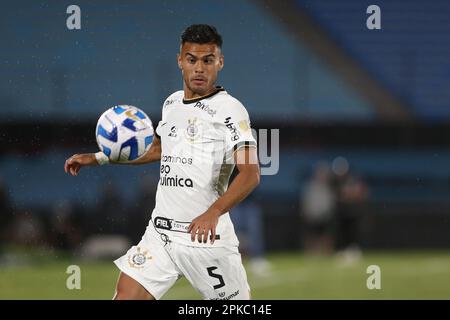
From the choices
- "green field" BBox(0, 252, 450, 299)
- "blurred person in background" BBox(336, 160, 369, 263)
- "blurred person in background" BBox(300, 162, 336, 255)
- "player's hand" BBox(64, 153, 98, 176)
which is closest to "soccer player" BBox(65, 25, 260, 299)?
"player's hand" BBox(64, 153, 98, 176)

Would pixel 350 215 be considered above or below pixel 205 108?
below

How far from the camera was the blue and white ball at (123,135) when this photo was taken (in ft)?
18.5

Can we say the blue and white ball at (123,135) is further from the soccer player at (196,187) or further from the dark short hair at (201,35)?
the dark short hair at (201,35)

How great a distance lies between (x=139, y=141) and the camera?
566 centimetres

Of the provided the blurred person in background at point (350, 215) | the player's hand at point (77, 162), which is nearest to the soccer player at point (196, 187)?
the player's hand at point (77, 162)

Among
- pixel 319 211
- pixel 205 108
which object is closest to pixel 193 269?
pixel 205 108

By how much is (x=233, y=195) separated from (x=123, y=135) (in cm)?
99

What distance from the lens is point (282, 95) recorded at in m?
16.0

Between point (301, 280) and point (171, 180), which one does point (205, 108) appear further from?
point (301, 280)

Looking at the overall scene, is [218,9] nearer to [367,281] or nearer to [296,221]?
[296,221]

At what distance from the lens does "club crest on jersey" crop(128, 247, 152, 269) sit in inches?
206

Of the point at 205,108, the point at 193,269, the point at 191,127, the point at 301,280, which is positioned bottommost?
the point at 301,280

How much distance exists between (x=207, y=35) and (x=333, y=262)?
31.6 feet

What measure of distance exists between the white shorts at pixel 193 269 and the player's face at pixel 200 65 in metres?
0.90
